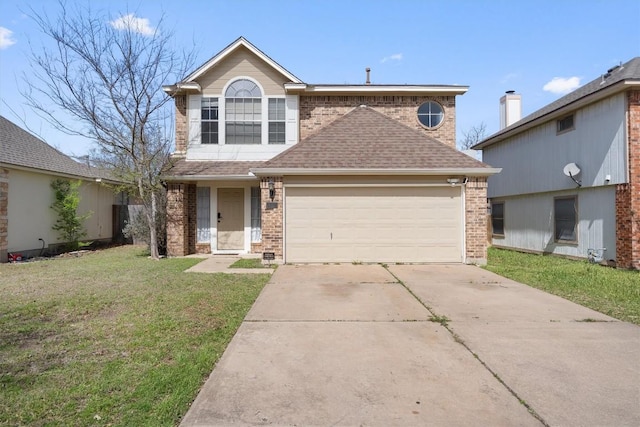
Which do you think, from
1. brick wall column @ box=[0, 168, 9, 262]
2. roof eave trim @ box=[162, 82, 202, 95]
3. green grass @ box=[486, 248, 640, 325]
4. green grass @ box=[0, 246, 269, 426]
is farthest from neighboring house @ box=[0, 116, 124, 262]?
green grass @ box=[486, 248, 640, 325]

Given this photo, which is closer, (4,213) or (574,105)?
(574,105)

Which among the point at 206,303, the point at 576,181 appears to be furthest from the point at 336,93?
the point at 206,303

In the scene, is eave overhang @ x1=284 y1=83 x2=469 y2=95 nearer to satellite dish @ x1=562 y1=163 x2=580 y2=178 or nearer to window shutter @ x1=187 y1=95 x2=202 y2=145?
window shutter @ x1=187 y1=95 x2=202 y2=145

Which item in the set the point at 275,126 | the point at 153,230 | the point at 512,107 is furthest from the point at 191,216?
the point at 512,107

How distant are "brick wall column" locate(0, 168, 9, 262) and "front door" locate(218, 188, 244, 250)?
657cm

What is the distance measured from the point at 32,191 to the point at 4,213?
156 centimetres

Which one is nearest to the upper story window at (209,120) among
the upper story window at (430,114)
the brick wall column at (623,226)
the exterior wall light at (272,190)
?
the exterior wall light at (272,190)

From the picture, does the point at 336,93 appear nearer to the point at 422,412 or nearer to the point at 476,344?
the point at 476,344

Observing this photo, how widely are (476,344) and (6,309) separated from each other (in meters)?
6.79

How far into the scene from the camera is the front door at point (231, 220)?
1226 cm

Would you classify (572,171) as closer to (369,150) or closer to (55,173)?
(369,150)

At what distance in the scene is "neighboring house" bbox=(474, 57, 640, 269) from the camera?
30.5 ft

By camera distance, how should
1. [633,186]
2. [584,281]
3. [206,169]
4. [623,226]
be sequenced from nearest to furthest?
[584,281], [633,186], [623,226], [206,169]

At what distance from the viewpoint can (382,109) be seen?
13000 mm
